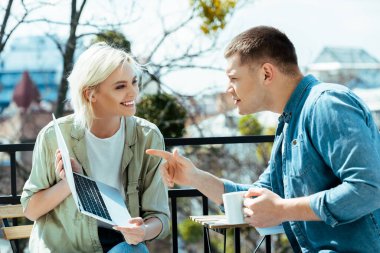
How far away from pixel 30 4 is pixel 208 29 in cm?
197

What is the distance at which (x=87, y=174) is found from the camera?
2.80 m

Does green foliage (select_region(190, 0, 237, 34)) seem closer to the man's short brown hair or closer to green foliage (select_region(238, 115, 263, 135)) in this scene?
green foliage (select_region(238, 115, 263, 135))

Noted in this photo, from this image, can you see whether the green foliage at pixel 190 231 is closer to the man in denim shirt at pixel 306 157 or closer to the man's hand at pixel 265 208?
the man in denim shirt at pixel 306 157

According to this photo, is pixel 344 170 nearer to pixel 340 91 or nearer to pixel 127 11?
pixel 340 91

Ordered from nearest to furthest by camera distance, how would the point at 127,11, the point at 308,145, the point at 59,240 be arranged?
the point at 308,145 → the point at 59,240 → the point at 127,11

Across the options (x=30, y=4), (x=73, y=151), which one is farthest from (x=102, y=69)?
(x=30, y=4)

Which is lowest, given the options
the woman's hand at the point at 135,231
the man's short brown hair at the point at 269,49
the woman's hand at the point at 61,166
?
the woman's hand at the point at 135,231

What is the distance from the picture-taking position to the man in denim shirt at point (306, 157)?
1.96m

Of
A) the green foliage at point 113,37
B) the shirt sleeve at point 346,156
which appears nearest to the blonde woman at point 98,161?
the shirt sleeve at point 346,156

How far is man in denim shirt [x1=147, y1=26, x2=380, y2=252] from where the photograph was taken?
196 centimetres

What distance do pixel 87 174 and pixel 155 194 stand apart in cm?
27

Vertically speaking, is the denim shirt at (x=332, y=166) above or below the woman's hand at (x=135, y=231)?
above

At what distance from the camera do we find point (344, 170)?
6.41 feet

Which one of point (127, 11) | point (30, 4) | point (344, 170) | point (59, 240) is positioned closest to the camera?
point (344, 170)
